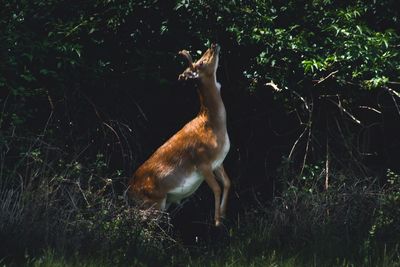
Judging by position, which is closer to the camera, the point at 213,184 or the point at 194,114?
the point at 213,184

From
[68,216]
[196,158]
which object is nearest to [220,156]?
[196,158]

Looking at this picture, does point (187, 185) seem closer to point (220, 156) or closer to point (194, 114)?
point (220, 156)

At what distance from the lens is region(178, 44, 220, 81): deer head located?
10336 millimetres

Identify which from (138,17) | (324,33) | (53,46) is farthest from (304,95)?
(53,46)

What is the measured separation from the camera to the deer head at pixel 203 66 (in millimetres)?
10336

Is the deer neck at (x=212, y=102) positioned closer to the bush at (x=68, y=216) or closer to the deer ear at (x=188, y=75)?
the deer ear at (x=188, y=75)

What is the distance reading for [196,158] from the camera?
10586 millimetres

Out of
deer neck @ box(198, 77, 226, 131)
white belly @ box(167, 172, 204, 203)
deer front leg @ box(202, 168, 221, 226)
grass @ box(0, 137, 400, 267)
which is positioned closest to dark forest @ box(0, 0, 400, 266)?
grass @ box(0, 137, 400, 267)

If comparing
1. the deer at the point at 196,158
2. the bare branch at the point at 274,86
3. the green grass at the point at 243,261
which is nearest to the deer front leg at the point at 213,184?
the deer at the point at 196,158

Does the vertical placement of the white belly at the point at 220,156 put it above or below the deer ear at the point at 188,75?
below

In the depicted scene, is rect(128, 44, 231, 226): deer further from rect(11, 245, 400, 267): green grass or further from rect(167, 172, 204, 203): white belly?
rect(11, 245, 400, 267): green grass

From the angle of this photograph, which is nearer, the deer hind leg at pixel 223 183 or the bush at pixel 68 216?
the bush at pixel 68 216

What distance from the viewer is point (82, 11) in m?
11.1

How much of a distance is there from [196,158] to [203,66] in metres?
0.95
